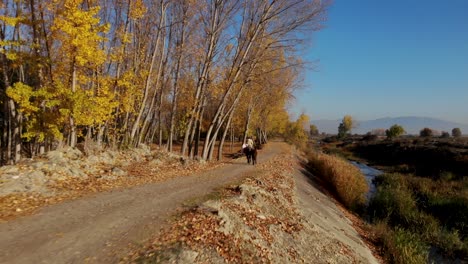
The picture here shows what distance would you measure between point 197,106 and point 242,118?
21.9m

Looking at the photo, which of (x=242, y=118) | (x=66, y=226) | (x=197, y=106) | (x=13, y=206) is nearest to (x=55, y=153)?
(x=13, y=206)

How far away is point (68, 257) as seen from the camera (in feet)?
21.8

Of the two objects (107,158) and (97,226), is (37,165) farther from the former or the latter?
(97,226)

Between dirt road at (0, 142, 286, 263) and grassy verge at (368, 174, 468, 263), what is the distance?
923cm

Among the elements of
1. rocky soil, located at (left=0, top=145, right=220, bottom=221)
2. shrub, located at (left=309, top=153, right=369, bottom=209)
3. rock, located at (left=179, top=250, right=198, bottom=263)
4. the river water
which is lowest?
the river water

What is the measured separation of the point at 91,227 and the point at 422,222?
58.4 ft

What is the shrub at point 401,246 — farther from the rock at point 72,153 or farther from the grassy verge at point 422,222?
the rock at point 72,153

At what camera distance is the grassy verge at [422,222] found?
14.6 meters

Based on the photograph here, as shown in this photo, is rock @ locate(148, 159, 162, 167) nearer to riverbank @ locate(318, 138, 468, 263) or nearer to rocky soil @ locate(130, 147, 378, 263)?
rocky soil @ locate(130, 147, 378, 263)

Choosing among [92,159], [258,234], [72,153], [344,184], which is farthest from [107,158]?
[344,184]

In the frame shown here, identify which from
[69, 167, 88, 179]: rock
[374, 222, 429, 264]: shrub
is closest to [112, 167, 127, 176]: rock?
[69, 167, 88, 179]: rock

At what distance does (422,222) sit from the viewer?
1862cm

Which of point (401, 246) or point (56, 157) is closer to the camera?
point (56, 157)

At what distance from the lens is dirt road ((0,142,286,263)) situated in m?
6.76
